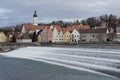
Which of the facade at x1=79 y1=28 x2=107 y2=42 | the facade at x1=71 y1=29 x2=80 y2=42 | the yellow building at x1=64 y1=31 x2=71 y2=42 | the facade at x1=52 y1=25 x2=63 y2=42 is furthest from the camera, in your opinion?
the yellow building at x1=64 y1=31 x2=71 y2=42

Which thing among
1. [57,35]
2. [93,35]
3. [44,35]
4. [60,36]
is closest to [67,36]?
[60,36]

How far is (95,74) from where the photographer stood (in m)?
27.9

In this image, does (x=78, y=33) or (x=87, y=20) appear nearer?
(x=78, y=33)

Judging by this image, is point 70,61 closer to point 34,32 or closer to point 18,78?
point 18,78

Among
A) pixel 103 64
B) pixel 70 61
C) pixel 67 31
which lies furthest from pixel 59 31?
pixel 103 64

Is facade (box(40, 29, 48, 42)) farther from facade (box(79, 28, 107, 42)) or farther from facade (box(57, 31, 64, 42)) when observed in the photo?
facade (box(79, 28, 107, 42))

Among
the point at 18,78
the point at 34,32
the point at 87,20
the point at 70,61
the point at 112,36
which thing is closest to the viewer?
the point at 18,78

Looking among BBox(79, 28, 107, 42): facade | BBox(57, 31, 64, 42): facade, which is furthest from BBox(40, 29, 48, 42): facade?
BBox(79, 28, 107, 42): facade

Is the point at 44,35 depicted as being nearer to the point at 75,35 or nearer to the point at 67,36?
the point at 67,36

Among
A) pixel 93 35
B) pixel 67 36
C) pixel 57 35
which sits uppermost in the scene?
pixel 57 35

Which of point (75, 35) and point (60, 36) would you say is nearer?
point (75, 35)

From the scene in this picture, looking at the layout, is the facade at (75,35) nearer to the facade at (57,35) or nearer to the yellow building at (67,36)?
the yellow building at (67,36)

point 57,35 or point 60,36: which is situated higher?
point 57,35

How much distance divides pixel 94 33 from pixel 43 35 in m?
16.7
